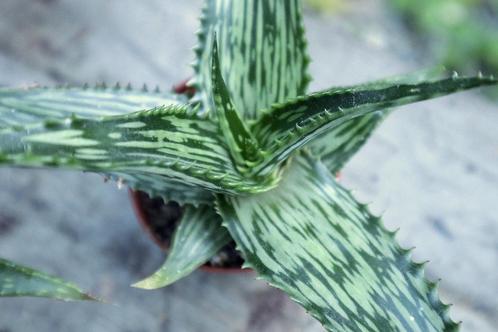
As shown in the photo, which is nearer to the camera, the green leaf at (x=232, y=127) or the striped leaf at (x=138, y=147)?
the striped leaf at (x=138, y=147)

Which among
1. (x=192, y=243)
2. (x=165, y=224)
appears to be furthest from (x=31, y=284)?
(x=165, y=224)

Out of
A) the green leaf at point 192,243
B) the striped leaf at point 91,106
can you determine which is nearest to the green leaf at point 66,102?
the striped leaf at point 91,106

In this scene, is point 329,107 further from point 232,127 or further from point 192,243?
point 192,243

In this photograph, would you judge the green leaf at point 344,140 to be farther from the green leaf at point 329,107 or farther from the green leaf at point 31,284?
the green leaf at point 31,284

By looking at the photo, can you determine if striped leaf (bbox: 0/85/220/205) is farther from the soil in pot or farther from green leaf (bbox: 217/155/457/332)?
the soil in pot

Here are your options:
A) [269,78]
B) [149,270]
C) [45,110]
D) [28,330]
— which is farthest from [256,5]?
[28,330]

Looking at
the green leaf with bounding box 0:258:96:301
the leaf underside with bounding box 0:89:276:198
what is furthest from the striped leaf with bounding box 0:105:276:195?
the green leaf with bounding box 0:258:96:301

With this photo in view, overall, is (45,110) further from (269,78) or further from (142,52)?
(142,52)

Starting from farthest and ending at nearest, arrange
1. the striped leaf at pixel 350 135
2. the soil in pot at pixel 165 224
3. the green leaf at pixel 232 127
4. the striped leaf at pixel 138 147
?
the soil in pot at pixel 165 224 → the striped leaf at pixel 350 135 → the green leaf at pixel 232 127 → the striped leaf at pixel 138 147
